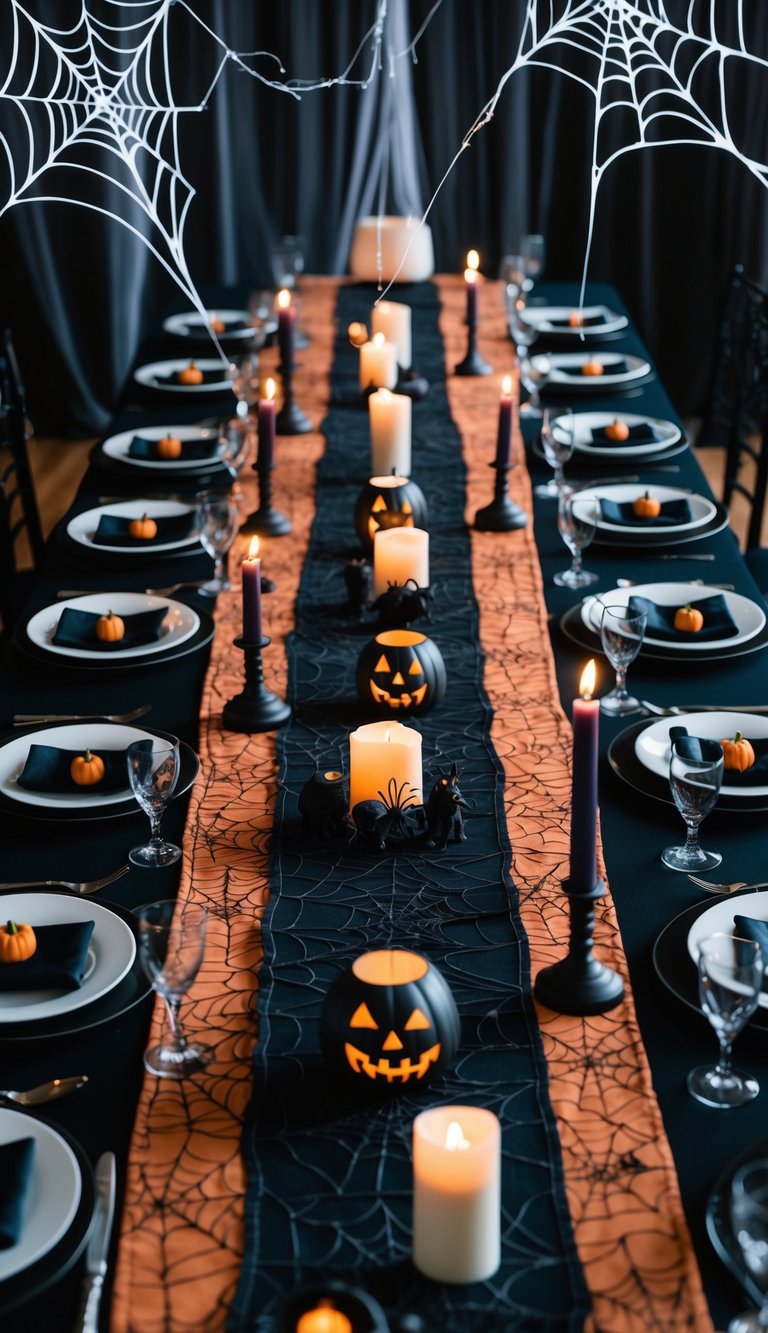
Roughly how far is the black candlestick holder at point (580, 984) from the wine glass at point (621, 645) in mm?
Result: 637

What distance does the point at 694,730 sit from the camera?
6.47 ft

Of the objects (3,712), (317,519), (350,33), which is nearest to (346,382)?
(317,519)

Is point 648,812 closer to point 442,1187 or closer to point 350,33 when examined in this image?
point 442,1187

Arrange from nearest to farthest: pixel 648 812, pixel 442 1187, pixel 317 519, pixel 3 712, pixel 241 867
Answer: pixel 442 1187 < pixel 241 867 < pixel 648 812 < pixel 3 712 < pixel 317 519

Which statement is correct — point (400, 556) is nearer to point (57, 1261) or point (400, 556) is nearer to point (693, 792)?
point (693, 792)

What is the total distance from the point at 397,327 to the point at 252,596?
5.82 feet

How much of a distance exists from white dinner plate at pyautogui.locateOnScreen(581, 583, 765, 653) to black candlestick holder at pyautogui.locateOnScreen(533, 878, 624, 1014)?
2.80 feet

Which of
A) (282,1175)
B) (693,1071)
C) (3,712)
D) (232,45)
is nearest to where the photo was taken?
(282,1175)

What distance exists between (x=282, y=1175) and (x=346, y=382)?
2.63m

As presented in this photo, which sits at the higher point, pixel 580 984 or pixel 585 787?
pixel 585 787

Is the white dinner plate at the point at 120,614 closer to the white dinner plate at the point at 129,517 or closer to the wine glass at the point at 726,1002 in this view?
the white dinner plate at the point at 129,517

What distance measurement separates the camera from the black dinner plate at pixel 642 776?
71.6 inches

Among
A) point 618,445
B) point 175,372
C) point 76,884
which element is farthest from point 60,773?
point 175,372

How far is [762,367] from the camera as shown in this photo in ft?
12.1
